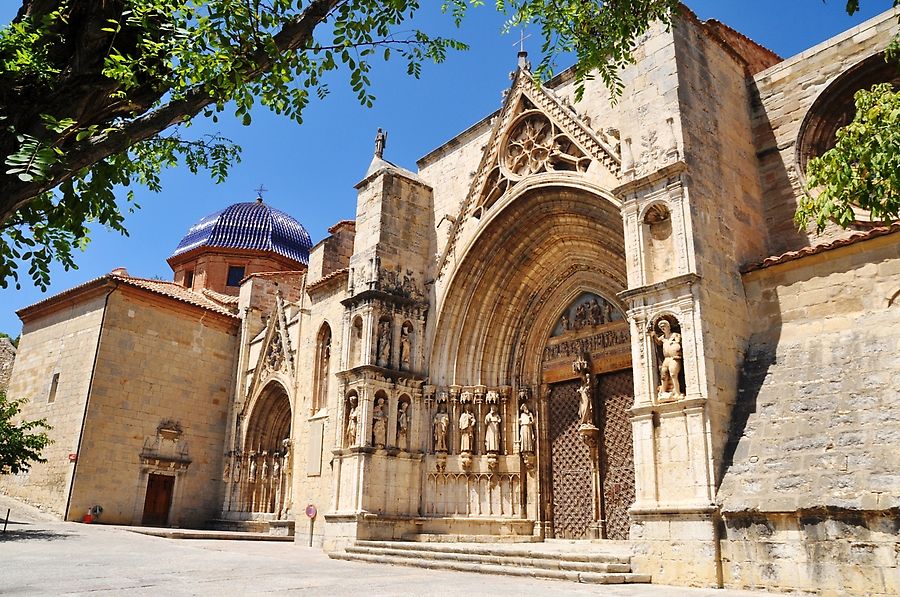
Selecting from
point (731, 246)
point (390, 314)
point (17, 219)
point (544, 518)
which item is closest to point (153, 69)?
point (17, 219)

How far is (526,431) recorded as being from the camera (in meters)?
13.7

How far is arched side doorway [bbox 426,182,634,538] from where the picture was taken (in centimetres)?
1262

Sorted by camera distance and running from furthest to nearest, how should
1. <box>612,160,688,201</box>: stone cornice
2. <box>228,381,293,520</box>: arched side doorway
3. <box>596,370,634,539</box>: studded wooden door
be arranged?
<box>228,381,293,520</box>: arched side doorway
<box>596,370,634,539</box>: studded wooden door
<box>612,160,688,201</box>: stone cornice

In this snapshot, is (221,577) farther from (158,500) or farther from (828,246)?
(158,500)

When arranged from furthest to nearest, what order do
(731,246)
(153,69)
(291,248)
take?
(291,248) < (731,246) < (153,69)

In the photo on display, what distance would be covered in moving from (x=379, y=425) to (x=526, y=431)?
277cm

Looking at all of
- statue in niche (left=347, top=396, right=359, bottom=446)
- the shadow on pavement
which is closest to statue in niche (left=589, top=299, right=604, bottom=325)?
statue in niche (left=347, top=396, right=359, bottom=446)

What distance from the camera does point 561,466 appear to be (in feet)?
44.2

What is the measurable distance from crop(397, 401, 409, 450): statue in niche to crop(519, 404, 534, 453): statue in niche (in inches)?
85.4

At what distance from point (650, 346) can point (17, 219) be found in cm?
712

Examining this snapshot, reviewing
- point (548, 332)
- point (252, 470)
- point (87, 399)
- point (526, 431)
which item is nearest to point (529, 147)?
point (548, 332)

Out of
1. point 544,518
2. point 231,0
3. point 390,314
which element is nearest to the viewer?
point 231,0

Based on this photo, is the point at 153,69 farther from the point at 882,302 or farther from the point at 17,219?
the point at 882,302

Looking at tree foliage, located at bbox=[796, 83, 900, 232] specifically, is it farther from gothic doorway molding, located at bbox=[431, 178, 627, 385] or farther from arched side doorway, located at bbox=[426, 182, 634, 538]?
gothic doorway molding, located at bbox=[431, 178, 627, 385]
